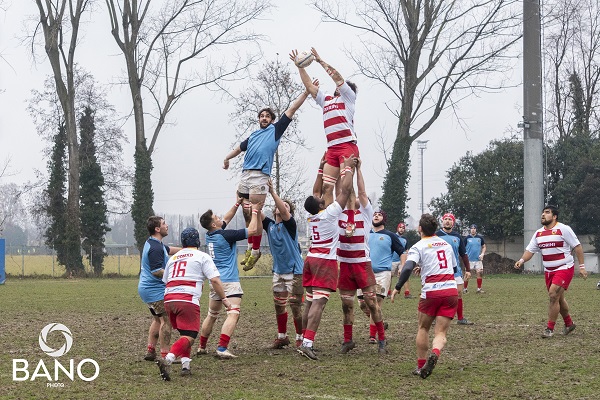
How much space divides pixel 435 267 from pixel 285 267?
9.62ft

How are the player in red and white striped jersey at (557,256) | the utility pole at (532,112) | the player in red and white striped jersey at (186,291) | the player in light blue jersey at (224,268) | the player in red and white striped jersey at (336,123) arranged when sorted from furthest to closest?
1. the utility pole at (532,112)
2. the player in red and white striped jersey at (557,256)
3. the player in red and white striped jersey at (336,123)
4. the player in light blue jersey at (224,268)
5. the player in red and white striped jersey at (186,291)

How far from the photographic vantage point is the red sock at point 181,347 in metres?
9.90

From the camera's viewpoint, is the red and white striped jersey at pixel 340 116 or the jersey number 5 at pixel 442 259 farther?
the red and white striped jersey at pixel 340 116

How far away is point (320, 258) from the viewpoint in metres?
11.5

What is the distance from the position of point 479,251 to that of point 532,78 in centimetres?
1511

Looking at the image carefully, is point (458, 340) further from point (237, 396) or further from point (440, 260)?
point (237, 396)

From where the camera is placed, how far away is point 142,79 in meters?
44.4

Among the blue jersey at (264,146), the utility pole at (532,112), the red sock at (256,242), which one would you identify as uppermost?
the utility pole at (532,112)

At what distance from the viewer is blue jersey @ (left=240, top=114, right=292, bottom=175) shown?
1311 centimetres

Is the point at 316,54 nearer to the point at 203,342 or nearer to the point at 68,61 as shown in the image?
the point at 203,342

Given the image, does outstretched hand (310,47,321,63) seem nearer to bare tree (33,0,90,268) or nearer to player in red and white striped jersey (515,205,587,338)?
player in red and white striped jersey (515,205,587,338)

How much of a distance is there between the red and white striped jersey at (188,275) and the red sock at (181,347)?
47 cm

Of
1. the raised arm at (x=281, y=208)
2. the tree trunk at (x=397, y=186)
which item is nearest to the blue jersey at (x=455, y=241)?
the raised arm at (x=281, y=208)

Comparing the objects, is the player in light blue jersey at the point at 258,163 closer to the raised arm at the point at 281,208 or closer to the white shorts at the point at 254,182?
the white shorts at the point at 254,182
